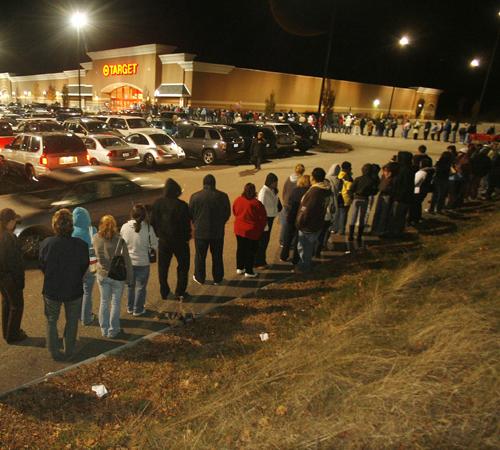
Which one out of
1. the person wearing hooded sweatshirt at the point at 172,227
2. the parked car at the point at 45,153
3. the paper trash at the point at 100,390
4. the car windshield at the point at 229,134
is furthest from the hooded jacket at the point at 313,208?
the car windshield at the point at 229,134

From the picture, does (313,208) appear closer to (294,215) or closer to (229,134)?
(294,215)

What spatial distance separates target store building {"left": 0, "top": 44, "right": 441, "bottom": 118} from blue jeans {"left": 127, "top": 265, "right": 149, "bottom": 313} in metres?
38.4

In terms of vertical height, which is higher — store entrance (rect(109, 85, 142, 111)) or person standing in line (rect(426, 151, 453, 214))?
store entrance (rect(109, 85, 142, 111))

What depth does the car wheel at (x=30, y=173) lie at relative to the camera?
1338 centimetres

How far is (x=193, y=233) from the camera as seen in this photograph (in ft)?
22.2

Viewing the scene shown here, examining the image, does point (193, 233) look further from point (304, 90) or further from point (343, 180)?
point (304, 90)

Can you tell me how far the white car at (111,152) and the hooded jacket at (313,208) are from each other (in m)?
11.1

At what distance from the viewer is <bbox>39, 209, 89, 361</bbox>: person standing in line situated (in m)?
4.54

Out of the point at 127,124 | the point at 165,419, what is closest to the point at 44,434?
the point at 165,419

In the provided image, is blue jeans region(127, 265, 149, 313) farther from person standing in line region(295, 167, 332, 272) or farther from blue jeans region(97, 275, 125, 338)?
person standing in line region(295, 167, 332, 272)

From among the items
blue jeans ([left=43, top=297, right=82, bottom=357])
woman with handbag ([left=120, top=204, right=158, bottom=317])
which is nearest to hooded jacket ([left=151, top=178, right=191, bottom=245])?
woman with handbag ([left=120, top=204, right=158, bottom=317])

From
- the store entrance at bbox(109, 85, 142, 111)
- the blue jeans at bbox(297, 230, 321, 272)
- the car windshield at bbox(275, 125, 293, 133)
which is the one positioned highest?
the store entrance at bbox(109, 85, 142, 111)

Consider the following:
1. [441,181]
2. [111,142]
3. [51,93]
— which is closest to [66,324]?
[441,181]

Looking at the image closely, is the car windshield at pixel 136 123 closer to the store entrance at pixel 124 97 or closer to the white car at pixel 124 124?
the white car at pixel 124 124
